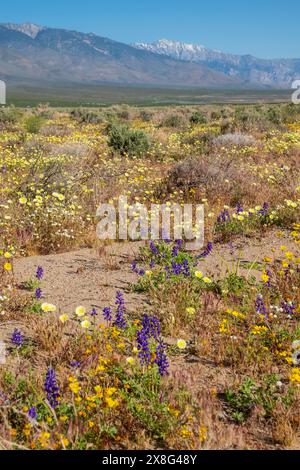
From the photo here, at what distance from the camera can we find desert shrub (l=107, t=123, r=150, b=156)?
41.6 ft

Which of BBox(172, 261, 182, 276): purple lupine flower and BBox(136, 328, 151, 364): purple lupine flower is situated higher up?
BBox(172, 261, 182, 276): purple lupine flower

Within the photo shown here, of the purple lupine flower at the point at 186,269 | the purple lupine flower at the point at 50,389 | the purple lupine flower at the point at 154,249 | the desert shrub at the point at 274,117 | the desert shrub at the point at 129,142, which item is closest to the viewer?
the purple lupine flower at the point at 50,389

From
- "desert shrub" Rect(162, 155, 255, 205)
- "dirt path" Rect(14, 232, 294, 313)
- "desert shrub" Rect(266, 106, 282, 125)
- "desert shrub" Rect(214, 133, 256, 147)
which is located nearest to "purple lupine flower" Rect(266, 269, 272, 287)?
"dirt path" Rect(14, 232, 294, 313)

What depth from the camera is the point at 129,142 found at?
41.7 feet

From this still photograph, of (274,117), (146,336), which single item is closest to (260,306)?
(146,336)

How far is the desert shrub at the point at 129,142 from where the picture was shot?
12672 mm

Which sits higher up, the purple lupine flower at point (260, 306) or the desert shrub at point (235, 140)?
the desert shrub at point (235, 140)

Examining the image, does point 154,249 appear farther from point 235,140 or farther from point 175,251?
point 235,140

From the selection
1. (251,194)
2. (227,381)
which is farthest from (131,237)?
(227,381)

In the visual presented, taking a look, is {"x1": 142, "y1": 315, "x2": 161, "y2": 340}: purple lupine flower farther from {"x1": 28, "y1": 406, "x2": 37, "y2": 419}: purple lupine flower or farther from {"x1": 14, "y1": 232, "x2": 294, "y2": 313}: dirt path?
{"x1": 28, "y1": 406, "x2": 37, "y2": 419}: purple lupine flower

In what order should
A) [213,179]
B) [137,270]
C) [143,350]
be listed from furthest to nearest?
[213,179]
[137,270]
[143,350]

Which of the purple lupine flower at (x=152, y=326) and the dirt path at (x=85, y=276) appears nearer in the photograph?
the purple lupine flower at (x=152, y=326)

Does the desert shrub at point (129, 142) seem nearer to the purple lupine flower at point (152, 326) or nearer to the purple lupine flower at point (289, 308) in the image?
the purple lupine flower at point (289, 308)

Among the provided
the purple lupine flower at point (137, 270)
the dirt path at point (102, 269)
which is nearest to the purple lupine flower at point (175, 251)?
the dirt path at point (102, 269)
